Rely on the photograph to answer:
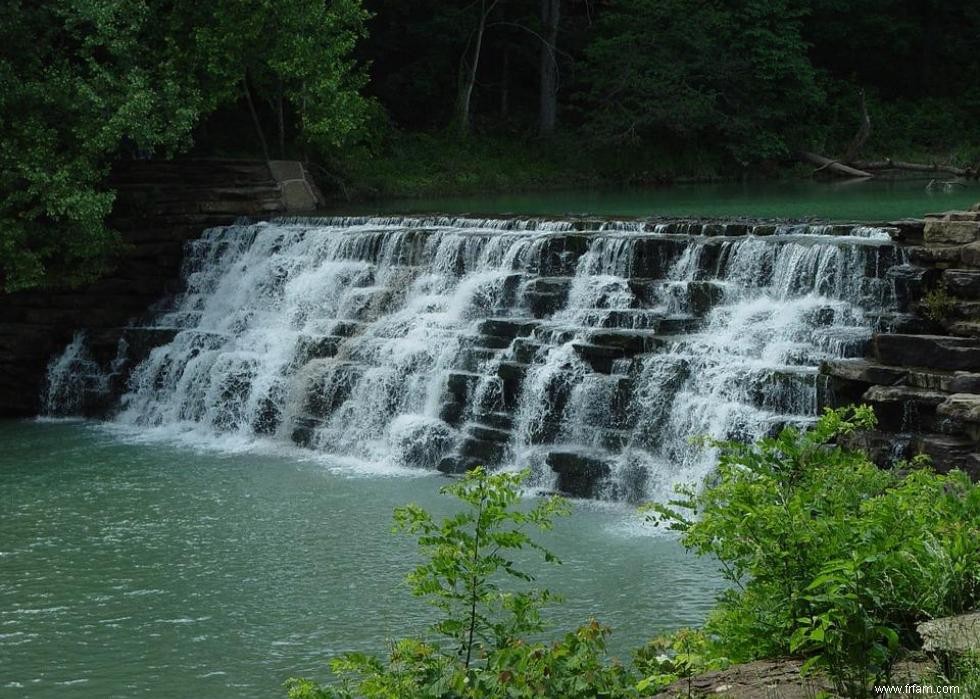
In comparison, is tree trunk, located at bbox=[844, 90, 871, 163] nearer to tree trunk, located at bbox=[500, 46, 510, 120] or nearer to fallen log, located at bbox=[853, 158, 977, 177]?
fallen log, located at bbox=[853, 158, 977, 177]

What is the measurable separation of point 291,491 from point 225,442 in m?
2.90

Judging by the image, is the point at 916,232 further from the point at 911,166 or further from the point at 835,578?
the point at 911,166

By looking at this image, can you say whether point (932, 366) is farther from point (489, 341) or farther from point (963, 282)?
point (489, 341)

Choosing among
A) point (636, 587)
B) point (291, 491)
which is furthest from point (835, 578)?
point (291, 491)

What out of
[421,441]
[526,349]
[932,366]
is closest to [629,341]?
[526,349]

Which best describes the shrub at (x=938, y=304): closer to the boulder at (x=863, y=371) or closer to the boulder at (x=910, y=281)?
the boulder at (x=910, y=281)

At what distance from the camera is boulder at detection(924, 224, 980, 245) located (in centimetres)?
1312

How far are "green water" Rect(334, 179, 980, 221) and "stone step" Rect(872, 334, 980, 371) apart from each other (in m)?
7.97

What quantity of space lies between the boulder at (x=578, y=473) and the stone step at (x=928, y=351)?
3055 millimetres

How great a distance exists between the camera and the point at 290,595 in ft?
35.6

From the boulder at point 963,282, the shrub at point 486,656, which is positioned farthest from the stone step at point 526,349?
the shrub at point 486,656

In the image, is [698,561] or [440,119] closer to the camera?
[698,561]

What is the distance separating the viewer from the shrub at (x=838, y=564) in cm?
534

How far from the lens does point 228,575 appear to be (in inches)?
452
